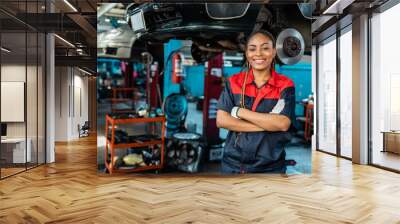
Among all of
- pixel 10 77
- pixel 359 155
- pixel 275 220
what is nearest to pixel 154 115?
pixel 10 77

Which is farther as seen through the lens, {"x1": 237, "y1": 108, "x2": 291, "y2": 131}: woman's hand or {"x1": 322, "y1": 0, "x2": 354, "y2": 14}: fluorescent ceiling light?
{"x1": 322, "y1": 0, "x2": 354, "y2": 14}: fluorescent ceiling light

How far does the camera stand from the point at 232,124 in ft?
18.9

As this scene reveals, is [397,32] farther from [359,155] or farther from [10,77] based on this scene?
[10,77]

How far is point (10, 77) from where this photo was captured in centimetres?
586

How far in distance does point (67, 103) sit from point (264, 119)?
9.00 meters

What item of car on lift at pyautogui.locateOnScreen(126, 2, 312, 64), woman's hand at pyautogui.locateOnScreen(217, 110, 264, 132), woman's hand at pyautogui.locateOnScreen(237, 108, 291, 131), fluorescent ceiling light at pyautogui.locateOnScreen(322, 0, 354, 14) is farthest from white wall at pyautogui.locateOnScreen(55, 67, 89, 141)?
fluorescent ceiling light at pyautogui.locateOnScreen(322, 0, 354, 14)

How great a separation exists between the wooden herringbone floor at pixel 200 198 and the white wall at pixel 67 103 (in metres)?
6.41

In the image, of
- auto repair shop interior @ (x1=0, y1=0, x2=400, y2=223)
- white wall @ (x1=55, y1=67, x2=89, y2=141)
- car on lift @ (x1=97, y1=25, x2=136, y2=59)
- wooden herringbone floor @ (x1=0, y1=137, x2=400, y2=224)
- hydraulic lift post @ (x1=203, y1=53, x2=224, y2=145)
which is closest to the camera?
wooden herringbone floor @ (x1=0, y1=137, x2=400, y2=224)

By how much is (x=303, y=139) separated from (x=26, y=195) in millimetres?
4099

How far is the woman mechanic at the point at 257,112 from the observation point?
5730 mm

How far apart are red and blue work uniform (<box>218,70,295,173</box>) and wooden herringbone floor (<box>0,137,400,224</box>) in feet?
0.78

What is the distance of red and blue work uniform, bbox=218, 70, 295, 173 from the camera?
5.74 metres

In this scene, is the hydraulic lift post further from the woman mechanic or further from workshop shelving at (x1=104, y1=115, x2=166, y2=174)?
workshop shelving at (x1=104, y1=115, x2=166, y2=174)

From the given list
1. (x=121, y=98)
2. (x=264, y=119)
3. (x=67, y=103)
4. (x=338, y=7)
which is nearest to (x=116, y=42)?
(x=121, y=98)
